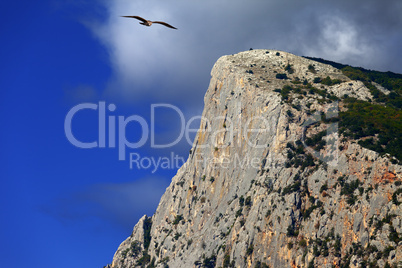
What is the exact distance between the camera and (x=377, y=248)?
432 feet

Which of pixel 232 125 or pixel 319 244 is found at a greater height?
pixel 232 125

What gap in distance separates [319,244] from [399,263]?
21151mm

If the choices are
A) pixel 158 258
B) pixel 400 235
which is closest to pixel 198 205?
pixel 158 258

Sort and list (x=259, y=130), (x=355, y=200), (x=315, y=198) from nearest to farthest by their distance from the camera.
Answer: (x=355, y=200) → (x=315, y=198) → (x=259, y=130)

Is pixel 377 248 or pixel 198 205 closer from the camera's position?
pixel 377 248

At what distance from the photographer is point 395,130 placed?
531ft

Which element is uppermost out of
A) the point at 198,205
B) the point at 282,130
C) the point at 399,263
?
the point at 282,130

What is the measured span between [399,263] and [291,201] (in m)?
34.3

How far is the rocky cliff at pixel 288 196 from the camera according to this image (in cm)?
13800

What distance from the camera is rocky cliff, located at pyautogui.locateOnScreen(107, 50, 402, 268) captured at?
138 m

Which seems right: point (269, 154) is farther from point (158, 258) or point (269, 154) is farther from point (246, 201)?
point (158, 258)

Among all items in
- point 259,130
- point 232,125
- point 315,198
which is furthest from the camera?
point 232,125

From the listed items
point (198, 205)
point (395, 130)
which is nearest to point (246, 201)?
point (198, 205)

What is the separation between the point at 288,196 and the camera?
155m
